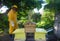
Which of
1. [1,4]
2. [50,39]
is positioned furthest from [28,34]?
[1,4]

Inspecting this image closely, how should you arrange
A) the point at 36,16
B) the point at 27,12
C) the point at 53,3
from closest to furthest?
the point at 53,3 → the point at 27,12 → the point at 36,16

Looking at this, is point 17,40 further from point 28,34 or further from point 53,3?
point 53,3

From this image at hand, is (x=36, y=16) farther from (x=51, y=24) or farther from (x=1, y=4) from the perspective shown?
(x=1, y=4)

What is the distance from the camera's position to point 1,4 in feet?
31.1

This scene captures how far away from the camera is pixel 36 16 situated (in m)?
10.9

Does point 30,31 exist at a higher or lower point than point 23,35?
higher

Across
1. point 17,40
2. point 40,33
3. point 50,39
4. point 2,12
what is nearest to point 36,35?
point 40,33

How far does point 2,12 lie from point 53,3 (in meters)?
3.11

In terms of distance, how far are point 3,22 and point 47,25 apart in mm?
2601

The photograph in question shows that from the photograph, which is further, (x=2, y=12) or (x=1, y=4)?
(x=2, y=12)

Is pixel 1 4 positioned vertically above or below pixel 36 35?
above

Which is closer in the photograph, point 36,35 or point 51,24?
point 36,35

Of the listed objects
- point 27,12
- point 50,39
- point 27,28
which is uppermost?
point 27,12

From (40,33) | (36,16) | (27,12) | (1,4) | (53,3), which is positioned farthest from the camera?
(36,16)
